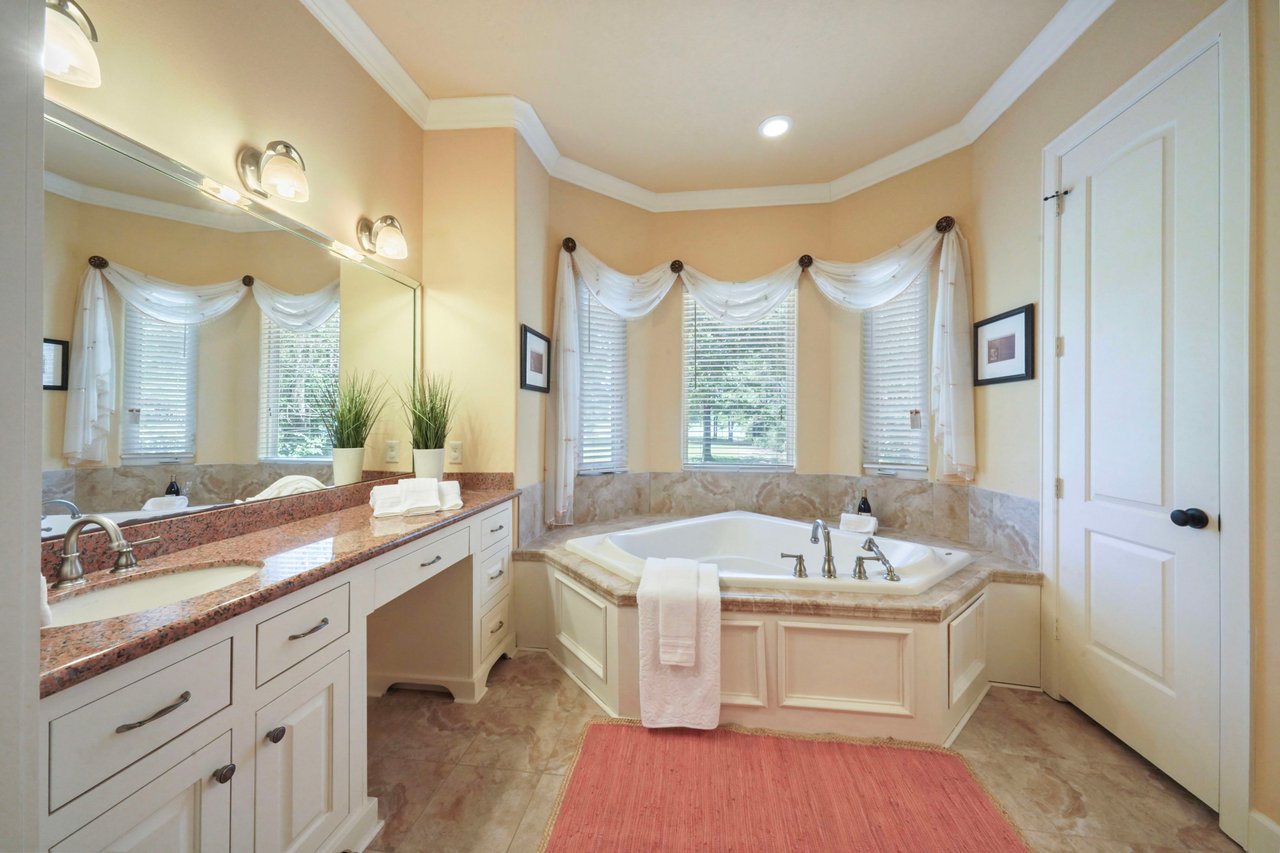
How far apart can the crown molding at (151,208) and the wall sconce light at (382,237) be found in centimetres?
45

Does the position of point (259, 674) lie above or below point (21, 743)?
below

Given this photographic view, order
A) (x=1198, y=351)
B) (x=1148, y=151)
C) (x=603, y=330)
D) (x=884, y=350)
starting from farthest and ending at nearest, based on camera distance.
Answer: (x=603, y=330) → (x=884, y=350) → (x=1148, y=151) → (x=1198, y=351)

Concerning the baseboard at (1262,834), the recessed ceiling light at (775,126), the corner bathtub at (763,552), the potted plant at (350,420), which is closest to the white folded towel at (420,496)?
the potted plant at (350,420)

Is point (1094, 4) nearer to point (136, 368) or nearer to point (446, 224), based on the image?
point (446, 224)

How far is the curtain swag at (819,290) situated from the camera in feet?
8.07

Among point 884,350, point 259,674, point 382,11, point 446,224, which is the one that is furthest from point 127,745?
point 884,350

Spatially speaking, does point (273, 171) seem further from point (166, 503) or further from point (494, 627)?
point (494, 627)

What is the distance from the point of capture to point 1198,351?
1449mm

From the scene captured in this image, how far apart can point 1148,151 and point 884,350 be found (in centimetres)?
140

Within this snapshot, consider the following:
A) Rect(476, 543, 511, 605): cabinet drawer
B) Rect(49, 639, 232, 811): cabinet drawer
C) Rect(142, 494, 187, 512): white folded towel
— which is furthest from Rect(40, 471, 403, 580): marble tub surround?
Rect(476, 543, 511, 605): cabinet drawer

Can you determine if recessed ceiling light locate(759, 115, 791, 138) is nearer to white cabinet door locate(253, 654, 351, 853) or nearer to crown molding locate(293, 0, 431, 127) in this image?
crown molding locate(293, 0, 431, 127)

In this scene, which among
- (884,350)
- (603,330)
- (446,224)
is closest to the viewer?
(446,224)

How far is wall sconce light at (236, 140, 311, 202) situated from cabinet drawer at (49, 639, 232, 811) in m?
1.46

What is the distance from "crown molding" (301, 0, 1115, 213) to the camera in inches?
73.5
